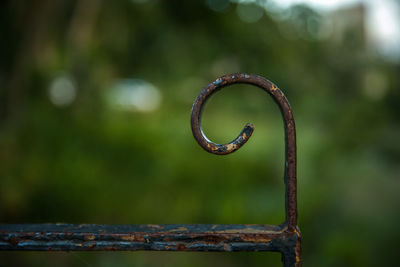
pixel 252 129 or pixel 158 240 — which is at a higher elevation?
pixel 252 129

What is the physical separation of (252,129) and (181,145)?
2.99 meters

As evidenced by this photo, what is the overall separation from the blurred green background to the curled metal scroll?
1618 mm

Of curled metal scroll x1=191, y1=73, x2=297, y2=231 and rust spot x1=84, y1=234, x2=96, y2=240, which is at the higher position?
curled metal scroll x1=191, y1=73, x2=297, y2=231

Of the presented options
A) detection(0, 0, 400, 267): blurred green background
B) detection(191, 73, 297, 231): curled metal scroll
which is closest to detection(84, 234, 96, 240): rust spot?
detection(191, 73, 297, 231): curled metal scroll

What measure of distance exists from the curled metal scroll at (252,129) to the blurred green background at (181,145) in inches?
63.7

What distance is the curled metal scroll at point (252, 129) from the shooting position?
0.43 meters

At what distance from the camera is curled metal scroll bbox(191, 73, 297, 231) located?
1.40 feet

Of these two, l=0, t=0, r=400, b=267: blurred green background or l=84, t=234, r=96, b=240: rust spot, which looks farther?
l=0, t=0, r=400, b=267: blurred green background

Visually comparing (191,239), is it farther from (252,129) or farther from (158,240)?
(252,129)

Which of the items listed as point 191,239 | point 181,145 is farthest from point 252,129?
point 181,145

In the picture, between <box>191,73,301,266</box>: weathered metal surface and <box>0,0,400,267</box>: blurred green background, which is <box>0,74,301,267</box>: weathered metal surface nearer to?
<box>191,73,301,266</box>: weathered metal surface

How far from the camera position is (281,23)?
222 centimetres

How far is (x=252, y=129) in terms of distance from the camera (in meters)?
0.44

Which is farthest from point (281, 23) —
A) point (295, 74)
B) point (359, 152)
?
point (359, 152)
